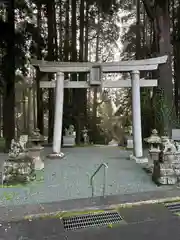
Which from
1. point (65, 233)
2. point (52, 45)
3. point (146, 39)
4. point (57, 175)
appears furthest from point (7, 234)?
point (146, 39)

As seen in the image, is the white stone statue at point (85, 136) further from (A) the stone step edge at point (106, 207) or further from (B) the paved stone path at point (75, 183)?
(A) the stone step edge at point (106, 207)

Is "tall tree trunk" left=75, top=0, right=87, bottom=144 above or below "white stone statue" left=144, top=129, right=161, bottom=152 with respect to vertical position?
above

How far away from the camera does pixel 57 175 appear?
4977mm

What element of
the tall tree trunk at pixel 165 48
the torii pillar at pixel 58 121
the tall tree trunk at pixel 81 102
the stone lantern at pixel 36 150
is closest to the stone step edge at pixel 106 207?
the stone lantern at pixel 36 150

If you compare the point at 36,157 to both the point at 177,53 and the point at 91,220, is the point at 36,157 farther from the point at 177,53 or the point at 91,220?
the point at 177,53

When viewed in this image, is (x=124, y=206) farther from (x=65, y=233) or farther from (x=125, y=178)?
(x=125, y=178)

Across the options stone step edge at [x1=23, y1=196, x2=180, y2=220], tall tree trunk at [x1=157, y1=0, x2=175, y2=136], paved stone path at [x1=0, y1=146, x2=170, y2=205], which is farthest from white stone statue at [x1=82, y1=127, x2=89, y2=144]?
stone step edge at [x1=23, y1=196, x2=180, y2=220]

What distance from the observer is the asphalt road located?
7.68 ft

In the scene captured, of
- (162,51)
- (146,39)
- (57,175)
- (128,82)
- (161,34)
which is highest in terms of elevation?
(146,39)

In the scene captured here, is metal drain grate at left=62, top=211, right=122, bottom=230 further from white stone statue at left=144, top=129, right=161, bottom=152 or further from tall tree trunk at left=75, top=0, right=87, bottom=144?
tall tree trunk at left=75, top=0, right=87, bottom=144

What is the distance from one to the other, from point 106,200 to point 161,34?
6104mm

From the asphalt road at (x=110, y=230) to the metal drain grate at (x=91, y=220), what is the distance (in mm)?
83

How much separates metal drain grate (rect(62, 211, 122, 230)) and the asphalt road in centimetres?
8

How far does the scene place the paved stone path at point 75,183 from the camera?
12.2 feet
